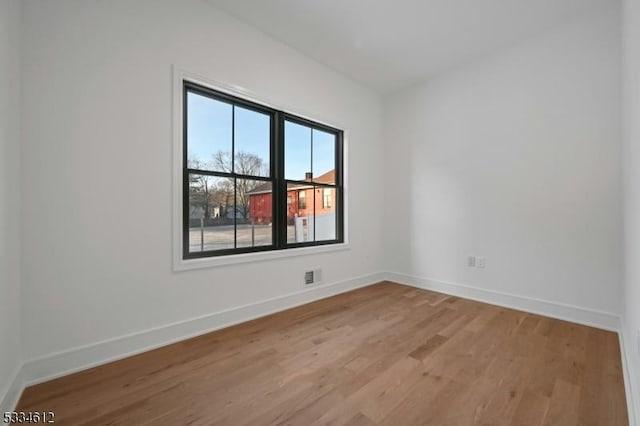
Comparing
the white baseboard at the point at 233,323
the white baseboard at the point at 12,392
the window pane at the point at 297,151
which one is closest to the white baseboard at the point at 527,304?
the white baseboard at the point at 233,323

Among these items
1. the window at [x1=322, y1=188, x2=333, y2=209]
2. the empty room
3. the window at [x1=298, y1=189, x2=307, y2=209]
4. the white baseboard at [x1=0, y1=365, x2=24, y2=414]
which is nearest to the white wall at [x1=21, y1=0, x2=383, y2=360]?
the empty room

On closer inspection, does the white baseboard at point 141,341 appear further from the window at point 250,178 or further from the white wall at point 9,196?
the window at point 250,178

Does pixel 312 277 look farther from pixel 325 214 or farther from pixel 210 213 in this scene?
pixel 210 213

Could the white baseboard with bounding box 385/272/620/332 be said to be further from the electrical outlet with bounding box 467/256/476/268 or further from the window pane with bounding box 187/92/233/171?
the window pane with bounding box 187/92/233/171

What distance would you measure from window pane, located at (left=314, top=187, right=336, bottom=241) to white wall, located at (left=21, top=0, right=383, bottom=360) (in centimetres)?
116

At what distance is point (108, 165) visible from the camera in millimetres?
1971

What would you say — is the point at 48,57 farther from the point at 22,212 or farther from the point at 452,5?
the point at 452,5

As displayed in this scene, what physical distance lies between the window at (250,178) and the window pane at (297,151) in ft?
0.04

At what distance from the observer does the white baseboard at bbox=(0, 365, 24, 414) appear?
1.40 metres

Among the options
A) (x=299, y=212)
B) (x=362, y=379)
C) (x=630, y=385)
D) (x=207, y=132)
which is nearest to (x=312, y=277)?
(x=299, y=212)

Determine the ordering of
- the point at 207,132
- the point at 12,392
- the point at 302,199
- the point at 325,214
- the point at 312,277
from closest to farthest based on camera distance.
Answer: the point at 12,392 → the point at 207,132 → the point at 312,277 → the point at 302,199 → the point at 325,214

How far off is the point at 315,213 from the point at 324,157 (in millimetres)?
761

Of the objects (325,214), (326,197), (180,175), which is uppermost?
(180,175)

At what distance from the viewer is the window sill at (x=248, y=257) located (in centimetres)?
233
